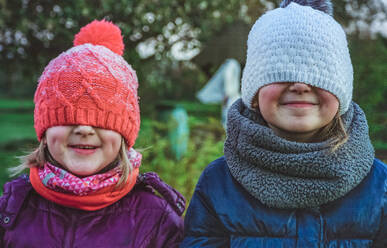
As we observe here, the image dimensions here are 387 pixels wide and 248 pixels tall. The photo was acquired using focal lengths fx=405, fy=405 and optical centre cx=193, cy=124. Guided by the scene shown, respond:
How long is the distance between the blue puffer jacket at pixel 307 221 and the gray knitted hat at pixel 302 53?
0.39 meters

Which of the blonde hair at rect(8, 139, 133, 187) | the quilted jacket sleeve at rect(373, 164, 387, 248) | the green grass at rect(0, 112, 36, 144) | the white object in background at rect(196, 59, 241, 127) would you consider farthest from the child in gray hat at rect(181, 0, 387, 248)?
the green grass at rect(0, 112, 36, 144)

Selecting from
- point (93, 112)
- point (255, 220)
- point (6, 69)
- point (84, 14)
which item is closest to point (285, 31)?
point (255, 220)

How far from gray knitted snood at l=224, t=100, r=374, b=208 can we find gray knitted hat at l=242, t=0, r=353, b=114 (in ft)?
0.58

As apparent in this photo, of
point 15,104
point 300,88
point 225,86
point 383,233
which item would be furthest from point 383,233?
point 15,104

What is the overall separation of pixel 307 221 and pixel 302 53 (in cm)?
70

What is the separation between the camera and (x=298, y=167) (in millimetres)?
1690

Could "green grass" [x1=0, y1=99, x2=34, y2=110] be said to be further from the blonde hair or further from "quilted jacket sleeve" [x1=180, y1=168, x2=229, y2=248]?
"quilted jacket sleeve" [x1=180, y1=168, x2=229, y2=248]

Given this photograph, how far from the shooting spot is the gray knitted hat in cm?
168

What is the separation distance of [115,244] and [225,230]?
523 mm

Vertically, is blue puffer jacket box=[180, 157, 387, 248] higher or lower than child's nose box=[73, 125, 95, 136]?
lower

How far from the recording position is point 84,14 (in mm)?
4832

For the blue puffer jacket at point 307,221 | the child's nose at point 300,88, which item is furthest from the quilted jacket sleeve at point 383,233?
the child's nose at point 300,88

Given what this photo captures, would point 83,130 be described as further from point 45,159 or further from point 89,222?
point 89,222

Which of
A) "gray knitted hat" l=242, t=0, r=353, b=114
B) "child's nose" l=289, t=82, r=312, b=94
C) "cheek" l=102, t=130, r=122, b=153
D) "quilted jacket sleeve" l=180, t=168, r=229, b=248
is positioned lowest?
"quilted jacket sleeve" l=180, t=168, r=229, b=248
